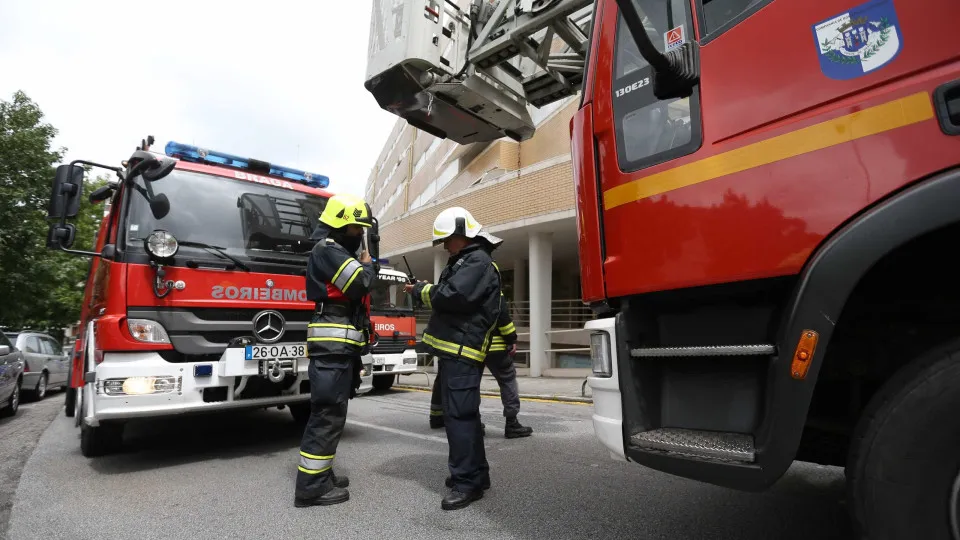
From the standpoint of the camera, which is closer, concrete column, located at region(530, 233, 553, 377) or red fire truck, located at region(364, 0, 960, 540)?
red fire truck, located at region(364, 0, 960, 540)

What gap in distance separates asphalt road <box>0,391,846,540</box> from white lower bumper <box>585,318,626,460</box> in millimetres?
767

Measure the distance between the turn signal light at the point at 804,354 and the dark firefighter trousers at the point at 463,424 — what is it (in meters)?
1.84

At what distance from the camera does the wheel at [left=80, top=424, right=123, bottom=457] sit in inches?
168

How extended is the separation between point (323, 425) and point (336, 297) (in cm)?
77

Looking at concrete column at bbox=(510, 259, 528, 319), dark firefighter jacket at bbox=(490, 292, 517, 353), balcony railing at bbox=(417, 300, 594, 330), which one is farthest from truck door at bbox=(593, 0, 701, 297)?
concrete column at bbox=(510, 259, 528, 319)

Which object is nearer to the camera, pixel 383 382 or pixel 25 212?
pixel 383 382

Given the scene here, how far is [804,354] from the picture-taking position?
1.59 meters

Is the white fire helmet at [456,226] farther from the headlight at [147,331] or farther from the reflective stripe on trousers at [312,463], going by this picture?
the headlight at [147,331]

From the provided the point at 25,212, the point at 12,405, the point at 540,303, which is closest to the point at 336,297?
the point at 12,405

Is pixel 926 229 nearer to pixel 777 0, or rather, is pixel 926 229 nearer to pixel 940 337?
pixel 940 337

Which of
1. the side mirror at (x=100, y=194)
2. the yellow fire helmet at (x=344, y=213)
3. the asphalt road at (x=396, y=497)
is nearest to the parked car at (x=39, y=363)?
the asphalt road at (x=396, y=497)

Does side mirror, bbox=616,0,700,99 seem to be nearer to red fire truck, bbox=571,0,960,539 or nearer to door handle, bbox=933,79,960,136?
red fire truck, bbox=571,0,960,539

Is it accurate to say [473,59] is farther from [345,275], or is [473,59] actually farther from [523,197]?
[523,197]

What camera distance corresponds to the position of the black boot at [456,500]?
294 cm
